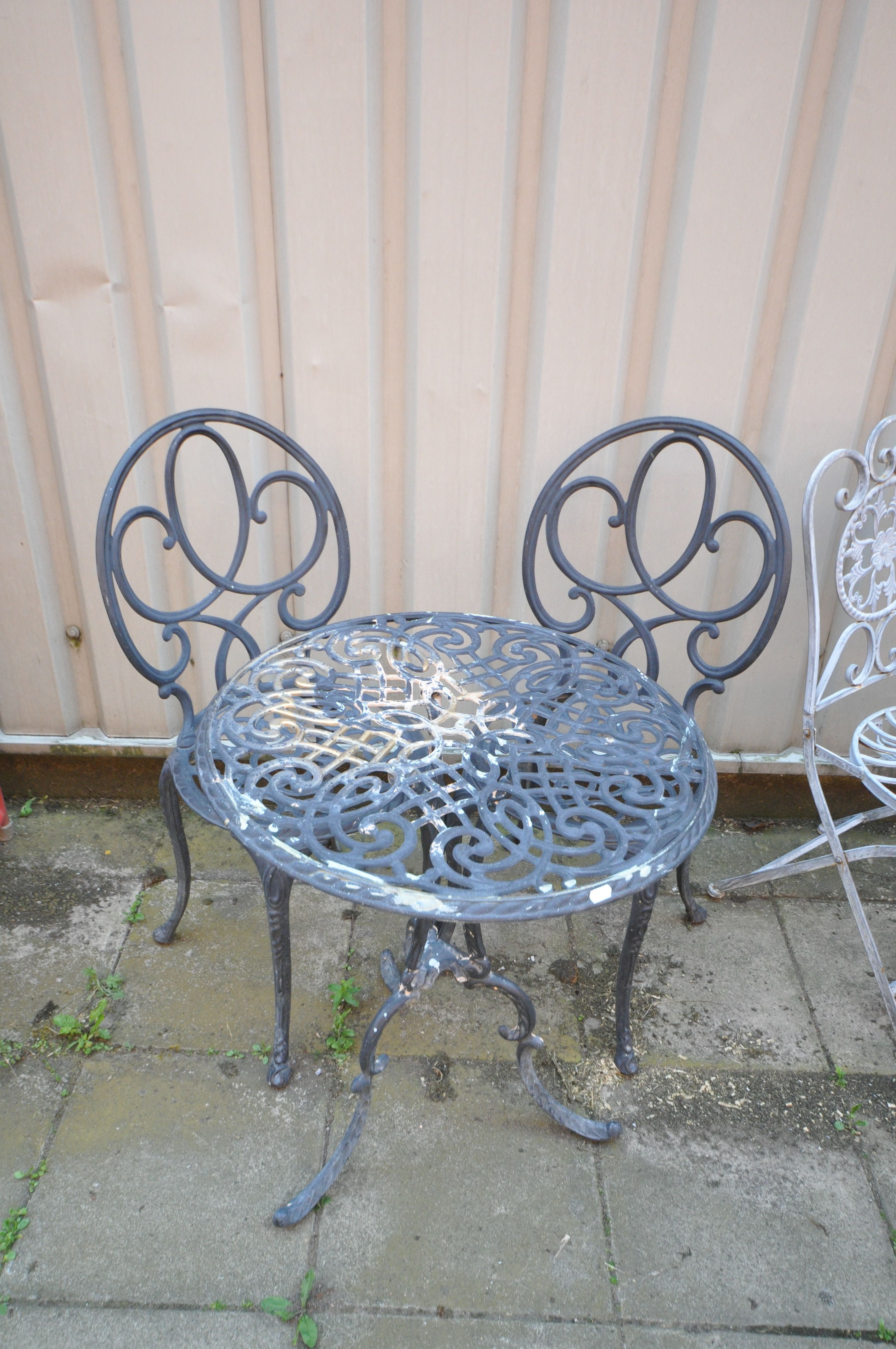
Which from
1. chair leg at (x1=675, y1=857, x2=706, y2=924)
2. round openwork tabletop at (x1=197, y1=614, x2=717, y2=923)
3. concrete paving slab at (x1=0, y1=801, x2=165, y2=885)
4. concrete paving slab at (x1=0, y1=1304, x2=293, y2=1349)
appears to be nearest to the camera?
round openwork tabletop at (x1=197, y1=614, x2=717, y2=923)

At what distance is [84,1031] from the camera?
213cm

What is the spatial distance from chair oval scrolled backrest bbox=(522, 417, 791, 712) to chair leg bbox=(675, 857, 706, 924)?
0.55 metres

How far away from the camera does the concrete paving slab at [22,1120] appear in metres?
1.79

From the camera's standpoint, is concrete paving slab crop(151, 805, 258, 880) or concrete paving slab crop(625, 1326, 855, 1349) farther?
concrete paving slab crop(151, 805, 258, 880)

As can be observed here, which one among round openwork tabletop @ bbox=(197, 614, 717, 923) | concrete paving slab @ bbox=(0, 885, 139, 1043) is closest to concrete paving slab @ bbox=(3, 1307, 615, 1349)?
concrete paving slab @ bbox=(0, 885, 139, 1043)

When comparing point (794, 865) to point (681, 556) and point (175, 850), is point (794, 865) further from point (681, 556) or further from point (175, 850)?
point (175, 850)

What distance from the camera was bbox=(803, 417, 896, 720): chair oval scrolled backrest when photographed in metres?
1.99

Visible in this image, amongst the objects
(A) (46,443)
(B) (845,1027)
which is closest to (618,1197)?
(B) (845,1027)

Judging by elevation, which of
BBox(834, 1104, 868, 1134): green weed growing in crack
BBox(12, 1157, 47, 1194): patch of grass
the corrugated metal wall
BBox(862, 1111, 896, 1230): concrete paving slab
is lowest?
BBox(834, 1104, 868, 1134): green weed growing in crack

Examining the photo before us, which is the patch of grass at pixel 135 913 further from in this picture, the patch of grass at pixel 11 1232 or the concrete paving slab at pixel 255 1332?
the concrete paving slab at pixel 255 1332

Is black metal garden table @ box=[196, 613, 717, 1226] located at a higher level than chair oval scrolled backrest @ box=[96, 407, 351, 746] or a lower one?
lower

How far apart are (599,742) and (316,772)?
594 mm

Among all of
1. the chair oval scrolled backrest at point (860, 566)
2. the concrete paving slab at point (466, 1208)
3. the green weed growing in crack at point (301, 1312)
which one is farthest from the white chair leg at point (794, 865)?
the green weed growing in crack at point (301, 1312)

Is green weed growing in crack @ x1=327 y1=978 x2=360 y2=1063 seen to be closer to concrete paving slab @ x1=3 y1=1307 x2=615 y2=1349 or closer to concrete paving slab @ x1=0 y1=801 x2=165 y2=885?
concrete paving slab @ x1=3 y1=1307 x2=615 y2=1349
